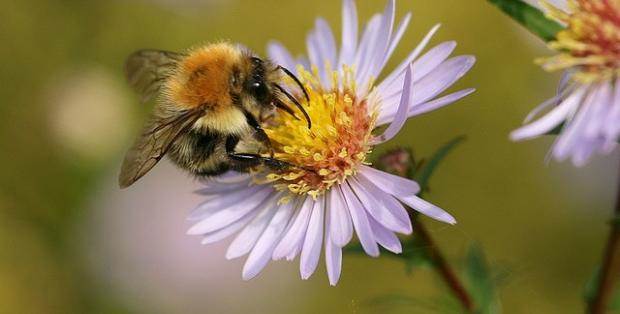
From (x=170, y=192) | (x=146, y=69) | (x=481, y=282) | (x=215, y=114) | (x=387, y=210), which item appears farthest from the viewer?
(x=170, y=192)

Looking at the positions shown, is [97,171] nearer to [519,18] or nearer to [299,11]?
[299,11]

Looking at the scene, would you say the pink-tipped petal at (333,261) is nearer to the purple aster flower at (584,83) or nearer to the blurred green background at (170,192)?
Answer: the purple aster flower at (584,83)

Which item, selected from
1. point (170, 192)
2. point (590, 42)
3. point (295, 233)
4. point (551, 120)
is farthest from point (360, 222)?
point (170, 192)

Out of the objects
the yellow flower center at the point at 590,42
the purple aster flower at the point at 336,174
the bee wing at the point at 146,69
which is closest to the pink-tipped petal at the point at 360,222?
the purple aster flower at the point at 336,174

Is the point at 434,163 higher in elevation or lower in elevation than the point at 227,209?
higher

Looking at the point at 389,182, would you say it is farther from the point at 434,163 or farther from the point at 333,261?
the point at 333,261

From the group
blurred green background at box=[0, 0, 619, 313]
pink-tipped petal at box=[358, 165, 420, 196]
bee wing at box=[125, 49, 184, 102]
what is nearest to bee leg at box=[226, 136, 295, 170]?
pink-tipped petal at box=[358, 165, 420, 196]

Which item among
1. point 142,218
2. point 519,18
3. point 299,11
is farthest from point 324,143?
point 299,11
